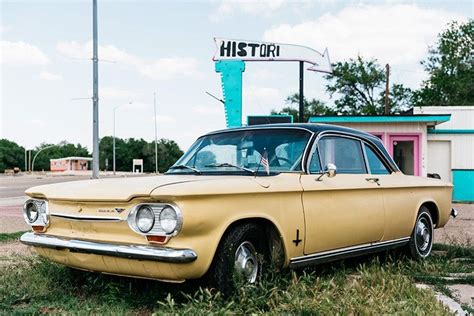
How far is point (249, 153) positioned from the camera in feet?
17.9

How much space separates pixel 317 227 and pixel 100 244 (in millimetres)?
1952

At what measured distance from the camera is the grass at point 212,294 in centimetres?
413

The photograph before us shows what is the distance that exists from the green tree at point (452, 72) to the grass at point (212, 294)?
41.3m

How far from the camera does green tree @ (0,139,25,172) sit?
10228cm

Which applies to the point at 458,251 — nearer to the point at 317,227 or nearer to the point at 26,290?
the point at 317,227

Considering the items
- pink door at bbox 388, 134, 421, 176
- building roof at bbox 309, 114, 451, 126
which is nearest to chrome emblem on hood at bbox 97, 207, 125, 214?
building roof at bbox 309, 114, 451, 126

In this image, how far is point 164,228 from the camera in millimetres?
4043

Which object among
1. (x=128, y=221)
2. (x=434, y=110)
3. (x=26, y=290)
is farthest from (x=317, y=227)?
(x=434, y=110)

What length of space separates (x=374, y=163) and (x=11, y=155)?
108 m

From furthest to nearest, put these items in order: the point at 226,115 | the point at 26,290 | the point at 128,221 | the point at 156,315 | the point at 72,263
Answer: the point at 226,115
the point at 26,290
the point at 72,263
the point at 128,221
the point at 156,315

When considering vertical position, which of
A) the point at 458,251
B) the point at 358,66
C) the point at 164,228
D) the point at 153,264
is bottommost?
the point at 458,251

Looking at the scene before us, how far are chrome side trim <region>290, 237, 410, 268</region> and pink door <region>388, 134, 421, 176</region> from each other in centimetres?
1168

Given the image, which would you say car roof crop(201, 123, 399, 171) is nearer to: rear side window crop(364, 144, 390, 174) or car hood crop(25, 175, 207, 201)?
rear side window crop(364, 144, 390, 174)

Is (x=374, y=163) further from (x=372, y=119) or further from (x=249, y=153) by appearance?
(x=372, y=119)
